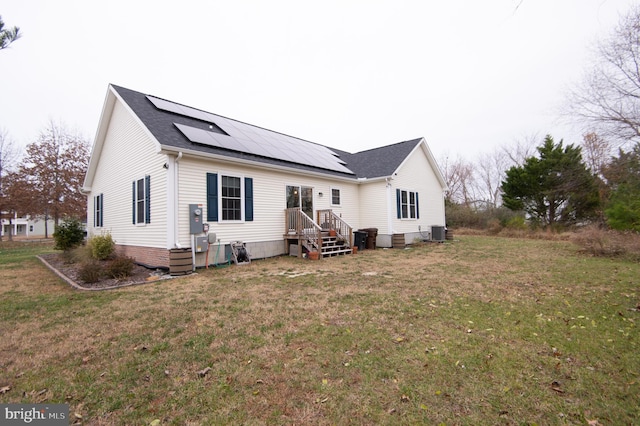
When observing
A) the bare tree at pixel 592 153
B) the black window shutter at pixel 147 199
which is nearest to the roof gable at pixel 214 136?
the black window shutter at pixel 147 199

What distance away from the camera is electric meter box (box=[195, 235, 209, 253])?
8422 millimetres

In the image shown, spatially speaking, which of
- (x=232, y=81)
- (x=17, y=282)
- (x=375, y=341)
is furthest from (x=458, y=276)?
(x=232, y=81)

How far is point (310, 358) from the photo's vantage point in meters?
3.06

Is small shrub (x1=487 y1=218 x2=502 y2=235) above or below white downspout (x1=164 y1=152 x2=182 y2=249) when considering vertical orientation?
below

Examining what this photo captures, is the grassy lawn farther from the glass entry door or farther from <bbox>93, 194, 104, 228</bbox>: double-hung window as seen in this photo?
<bbox>93, 194, 104, 228</bbox>: double-hung window

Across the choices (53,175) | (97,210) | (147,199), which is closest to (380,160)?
(147,199)

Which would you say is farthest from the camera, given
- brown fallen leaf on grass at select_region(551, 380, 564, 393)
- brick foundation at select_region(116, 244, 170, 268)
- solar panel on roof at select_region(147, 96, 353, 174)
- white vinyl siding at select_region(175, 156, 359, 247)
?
solar panel on roof at select_region(147, 96, 353, 174)

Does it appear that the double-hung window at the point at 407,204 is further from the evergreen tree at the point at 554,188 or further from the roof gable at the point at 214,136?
the evergreen tree at the point at 554,188

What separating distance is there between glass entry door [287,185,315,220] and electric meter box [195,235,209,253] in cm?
392

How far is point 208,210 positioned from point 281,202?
123 inches

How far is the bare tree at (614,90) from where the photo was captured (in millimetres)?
11102

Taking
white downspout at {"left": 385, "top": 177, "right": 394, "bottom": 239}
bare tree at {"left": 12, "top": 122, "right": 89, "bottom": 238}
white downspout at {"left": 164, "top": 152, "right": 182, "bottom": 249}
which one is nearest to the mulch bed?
white downspout at {"left": 164, "top": 152, "right": 182, "bottom": 249}

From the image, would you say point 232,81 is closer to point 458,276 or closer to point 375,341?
point 458,276

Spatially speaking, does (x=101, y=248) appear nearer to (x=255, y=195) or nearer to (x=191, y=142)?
(x=191, y=142)
